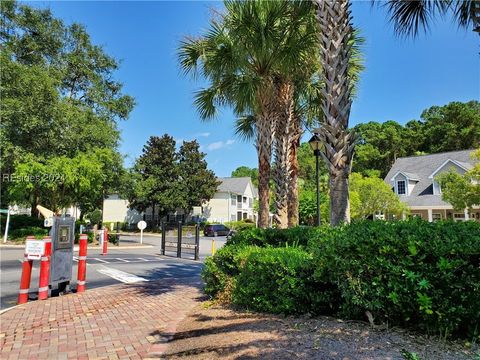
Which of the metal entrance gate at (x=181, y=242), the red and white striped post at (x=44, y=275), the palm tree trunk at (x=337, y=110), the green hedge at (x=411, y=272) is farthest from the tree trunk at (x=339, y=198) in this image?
the metal entrance gate at (x=181, y=242)

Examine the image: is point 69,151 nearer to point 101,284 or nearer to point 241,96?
point 101,284

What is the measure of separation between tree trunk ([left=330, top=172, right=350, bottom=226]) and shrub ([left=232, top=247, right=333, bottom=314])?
28.9 inches

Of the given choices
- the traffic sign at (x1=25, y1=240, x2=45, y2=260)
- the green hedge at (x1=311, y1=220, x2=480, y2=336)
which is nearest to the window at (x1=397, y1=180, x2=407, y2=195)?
the green hedge at (x1=311, y1=220, x2=480, y2=336)

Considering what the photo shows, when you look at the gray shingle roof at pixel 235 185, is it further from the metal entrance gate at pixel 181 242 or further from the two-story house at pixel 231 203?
the metal entrance gate at pixel 181 242

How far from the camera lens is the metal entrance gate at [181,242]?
16.6 metres

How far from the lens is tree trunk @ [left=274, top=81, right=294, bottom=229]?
28.5 ft

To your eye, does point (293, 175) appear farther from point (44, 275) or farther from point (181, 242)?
point (181, 242)

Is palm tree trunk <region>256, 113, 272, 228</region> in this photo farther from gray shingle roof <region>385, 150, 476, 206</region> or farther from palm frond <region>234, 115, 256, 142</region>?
gray shingle roof <region>385, 150, 476, 206</region>

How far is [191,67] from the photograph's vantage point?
9312 millimetres

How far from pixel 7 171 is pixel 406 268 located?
25.3 m

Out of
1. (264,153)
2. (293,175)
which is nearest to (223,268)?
(264,153)

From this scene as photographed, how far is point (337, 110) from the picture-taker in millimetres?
5309

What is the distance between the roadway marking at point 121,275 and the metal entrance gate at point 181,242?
4872 mm

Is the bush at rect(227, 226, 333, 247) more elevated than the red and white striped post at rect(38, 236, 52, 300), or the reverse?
the bush at rect(227, 226, 333, 247)
